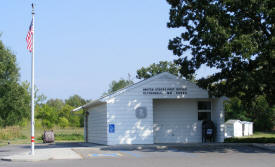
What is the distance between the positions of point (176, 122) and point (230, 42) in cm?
895

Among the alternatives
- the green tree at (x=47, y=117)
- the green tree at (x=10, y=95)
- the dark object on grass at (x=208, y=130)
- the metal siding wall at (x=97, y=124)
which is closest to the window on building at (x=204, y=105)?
the dark object on grass at (x=208, y=130)

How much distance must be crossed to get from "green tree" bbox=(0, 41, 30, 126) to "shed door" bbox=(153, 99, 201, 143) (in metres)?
27.5

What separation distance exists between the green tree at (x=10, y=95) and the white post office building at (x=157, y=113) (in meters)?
23.9

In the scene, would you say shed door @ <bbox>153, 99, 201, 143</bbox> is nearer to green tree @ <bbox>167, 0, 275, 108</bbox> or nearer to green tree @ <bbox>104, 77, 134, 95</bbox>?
green tree @ <bbox>167, 0, 275, 108</bbox>

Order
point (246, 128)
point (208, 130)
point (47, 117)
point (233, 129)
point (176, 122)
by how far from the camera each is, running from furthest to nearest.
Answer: point (47, 117)
point (246, 128)
point (233, 129)
point (176, 122)
point (208, 130)

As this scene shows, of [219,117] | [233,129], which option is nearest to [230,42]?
[219,117]

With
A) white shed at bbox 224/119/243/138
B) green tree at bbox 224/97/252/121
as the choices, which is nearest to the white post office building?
white shed at bbox 224/119/243/138

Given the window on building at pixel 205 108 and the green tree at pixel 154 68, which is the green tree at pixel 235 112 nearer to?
the green tree at pixel 154 68

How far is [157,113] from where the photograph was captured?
26391 millimetres

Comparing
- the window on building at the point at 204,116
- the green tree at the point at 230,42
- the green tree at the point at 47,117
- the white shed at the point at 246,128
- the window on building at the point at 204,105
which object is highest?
the green tree at the point at 230,42

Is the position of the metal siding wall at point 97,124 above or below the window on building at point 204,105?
below

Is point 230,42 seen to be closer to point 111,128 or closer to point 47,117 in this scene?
point 111,128

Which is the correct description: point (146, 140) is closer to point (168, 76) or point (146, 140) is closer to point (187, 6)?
point (168, 76)

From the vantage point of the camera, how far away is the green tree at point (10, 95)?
4856 centimetres
